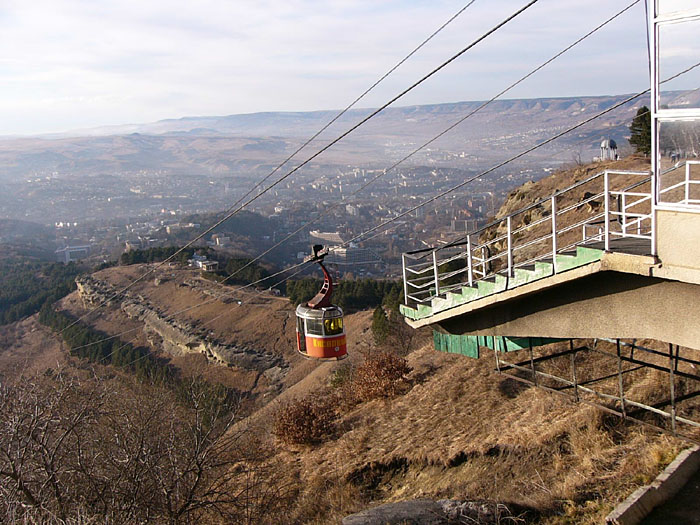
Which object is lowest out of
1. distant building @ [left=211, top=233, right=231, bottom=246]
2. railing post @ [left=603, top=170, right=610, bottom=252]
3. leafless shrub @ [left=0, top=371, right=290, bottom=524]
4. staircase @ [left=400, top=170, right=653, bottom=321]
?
distant building @ [left=211, top=233, right=231, bottom=246]

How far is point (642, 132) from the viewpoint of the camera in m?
28.8

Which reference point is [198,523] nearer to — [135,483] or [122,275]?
[135,483]

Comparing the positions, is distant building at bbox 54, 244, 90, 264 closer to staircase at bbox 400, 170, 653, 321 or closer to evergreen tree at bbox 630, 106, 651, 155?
evergreen tree at bbox 630, 106, 651, 155

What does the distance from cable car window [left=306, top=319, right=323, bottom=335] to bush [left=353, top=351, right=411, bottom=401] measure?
492cm

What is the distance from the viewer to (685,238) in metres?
6.33

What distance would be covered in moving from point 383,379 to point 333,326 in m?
4.96

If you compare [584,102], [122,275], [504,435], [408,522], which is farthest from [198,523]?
[584,102]

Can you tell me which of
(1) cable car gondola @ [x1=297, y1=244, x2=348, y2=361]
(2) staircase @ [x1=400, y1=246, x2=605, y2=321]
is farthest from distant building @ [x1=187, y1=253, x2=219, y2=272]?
(2) staircase @ [x1=400, y1=246, x2=605, y2=321]

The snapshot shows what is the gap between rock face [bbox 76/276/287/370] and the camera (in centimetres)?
4394

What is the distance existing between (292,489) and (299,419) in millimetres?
3949

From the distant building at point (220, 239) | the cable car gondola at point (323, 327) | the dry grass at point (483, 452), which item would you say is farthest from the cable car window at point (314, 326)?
the distant building at point (220, 239)

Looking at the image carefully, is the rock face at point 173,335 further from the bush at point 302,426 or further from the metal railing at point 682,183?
the metal railing at point 682,183

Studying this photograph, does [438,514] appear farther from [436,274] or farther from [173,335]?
[173,335]

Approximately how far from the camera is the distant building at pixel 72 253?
13662 centimetres
